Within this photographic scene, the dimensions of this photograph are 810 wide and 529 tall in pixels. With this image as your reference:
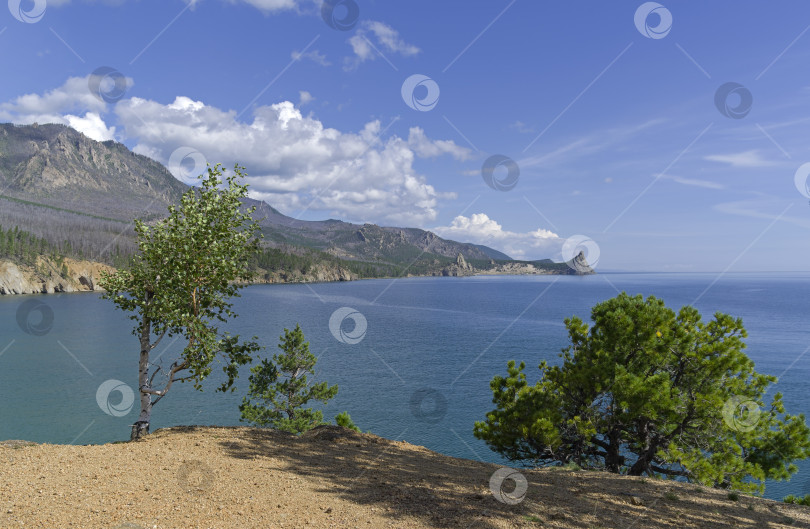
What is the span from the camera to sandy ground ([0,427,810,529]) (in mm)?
9445

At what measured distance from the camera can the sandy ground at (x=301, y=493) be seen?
31.0 feet

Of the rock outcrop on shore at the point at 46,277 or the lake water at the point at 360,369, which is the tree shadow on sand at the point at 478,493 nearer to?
the lake water at the point at 360,369

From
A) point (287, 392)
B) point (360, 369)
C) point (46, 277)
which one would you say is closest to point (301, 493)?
point (287, 392)

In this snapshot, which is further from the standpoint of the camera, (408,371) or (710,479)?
(408,371)

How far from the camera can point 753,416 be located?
62.0 feet

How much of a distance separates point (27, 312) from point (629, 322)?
14886 centimetres

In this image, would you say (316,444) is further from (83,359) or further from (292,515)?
(83,359)

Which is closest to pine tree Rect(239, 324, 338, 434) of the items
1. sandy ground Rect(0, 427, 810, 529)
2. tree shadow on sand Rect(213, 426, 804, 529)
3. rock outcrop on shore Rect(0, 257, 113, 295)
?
tree shadow on sand Rect(213, 426, 804, 529)

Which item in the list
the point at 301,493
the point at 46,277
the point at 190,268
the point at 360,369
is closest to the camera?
the point at 301,493

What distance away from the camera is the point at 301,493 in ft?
36.4

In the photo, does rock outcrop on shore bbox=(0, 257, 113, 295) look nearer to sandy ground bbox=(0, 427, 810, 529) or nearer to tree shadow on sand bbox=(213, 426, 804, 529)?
sandy ground bbox=(0, 427, 810, 529)

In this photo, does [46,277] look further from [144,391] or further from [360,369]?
[144,391]

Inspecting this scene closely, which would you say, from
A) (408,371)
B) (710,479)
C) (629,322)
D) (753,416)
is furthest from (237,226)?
(408,371)

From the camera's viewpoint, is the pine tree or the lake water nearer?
the pine tree
